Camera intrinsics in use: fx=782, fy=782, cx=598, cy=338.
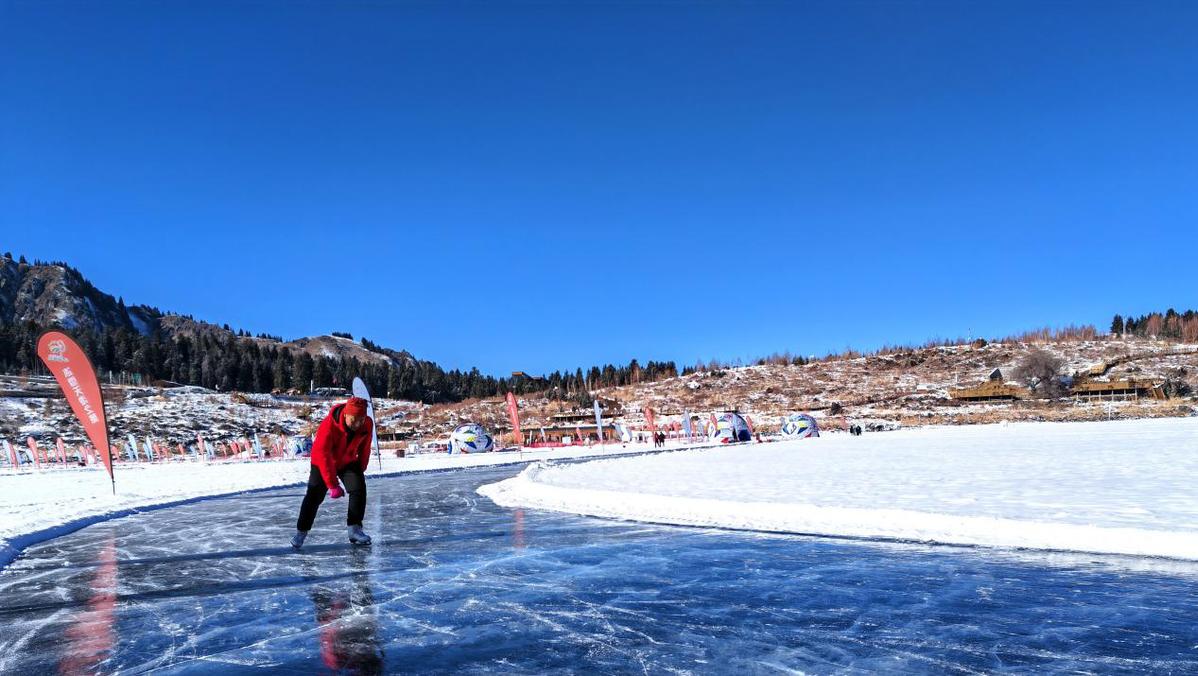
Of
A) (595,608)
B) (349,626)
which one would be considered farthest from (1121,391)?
(349,626)

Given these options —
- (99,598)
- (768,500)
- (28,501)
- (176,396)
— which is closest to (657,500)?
(768,500)

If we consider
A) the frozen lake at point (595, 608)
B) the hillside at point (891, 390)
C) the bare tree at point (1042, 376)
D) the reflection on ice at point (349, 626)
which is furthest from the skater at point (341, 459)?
the bare tree at point (1042, 376)

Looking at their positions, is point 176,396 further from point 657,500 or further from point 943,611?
point 943,611

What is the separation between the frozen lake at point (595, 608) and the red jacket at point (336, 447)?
3.16ft

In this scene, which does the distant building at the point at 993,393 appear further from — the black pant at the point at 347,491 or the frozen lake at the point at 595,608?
the black pant at the point at 347,491

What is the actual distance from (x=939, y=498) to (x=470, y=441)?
116 ft

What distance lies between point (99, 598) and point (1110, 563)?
8635 mm

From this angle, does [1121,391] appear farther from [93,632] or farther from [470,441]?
[93,632]

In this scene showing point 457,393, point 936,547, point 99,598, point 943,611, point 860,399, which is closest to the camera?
→ point 943,611

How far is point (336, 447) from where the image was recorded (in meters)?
8.51

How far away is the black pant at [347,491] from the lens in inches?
341

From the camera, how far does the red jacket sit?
8336 millimetres

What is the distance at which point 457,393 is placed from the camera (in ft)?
507

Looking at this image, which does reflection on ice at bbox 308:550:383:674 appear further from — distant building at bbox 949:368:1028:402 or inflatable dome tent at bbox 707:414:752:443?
distant building at bbox 949:368:1028:402
